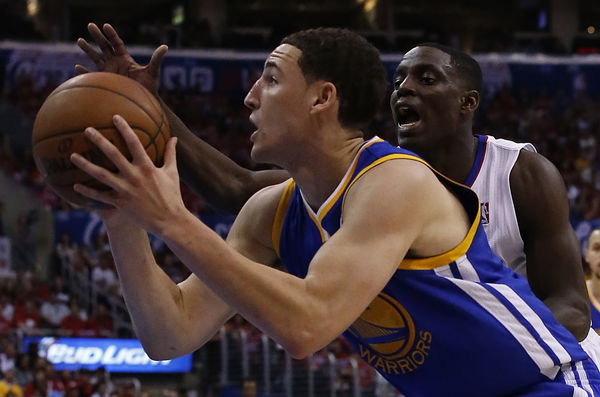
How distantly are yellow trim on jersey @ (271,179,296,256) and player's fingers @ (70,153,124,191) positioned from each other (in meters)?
0.95

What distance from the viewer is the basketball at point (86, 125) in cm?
223

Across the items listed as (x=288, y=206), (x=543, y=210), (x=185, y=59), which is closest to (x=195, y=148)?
(x=288, y=206)

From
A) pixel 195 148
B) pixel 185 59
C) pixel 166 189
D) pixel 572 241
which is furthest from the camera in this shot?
pixel 185 59

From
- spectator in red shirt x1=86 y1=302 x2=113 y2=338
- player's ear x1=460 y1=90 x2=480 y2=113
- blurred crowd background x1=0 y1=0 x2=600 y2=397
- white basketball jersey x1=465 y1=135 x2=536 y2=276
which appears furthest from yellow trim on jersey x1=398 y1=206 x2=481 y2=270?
spectator in red shirt x1=86 y1=302 x2=113 y2=338

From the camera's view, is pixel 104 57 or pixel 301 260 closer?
pixel 301 260

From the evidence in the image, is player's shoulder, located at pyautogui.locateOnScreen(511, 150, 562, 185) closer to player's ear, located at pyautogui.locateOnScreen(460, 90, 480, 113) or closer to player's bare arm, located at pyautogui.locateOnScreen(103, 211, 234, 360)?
player's ear, located at pyautogui.locateOnScreen(460, 90, 480, 113)

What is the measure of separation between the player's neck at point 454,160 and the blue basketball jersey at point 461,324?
90 cm

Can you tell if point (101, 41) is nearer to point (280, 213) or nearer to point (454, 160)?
point (280, 213)

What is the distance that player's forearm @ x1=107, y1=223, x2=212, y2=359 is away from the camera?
2665 millimetres

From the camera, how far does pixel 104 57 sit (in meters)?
3.23

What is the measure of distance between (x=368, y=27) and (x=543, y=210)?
848 inches

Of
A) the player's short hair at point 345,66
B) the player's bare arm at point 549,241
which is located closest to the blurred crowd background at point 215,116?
the player's bare arm at point 549,241

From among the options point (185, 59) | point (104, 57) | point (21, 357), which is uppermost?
point (104, 57)

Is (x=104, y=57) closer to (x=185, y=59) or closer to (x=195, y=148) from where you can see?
(x=195, y=148)
